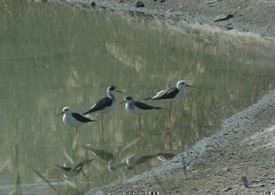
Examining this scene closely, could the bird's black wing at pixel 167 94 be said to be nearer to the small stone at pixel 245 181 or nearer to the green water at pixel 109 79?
the green water at pixel 109 79

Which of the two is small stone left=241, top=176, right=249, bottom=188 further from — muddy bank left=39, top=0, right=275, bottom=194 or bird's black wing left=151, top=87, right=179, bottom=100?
bird's black wing left=151, top=87, right=179, bottom=100

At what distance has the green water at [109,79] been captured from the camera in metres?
13.2

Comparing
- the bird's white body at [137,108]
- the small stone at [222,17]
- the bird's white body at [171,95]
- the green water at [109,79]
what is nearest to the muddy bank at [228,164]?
the green water at [109,79]

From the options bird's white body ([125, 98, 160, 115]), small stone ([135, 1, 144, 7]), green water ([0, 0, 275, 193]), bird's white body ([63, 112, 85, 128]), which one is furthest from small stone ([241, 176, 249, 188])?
small stone ([135, 1, 144, 7])

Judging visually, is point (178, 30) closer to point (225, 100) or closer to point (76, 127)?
point (225, 100)

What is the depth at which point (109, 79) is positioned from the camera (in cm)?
1792

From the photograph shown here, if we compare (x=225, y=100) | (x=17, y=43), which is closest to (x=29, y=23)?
(x=17, y=43)

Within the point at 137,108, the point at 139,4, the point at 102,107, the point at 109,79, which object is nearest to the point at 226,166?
the point at 137,108

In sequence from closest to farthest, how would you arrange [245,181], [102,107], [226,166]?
[245,181] < [226,166] < [102,107]

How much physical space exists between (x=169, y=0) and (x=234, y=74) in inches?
407

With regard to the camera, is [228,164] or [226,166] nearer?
[226,166]

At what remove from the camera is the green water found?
1321cm

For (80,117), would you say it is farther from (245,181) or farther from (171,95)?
(245,181)

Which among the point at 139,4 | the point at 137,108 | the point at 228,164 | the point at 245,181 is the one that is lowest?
the point at 139,4
